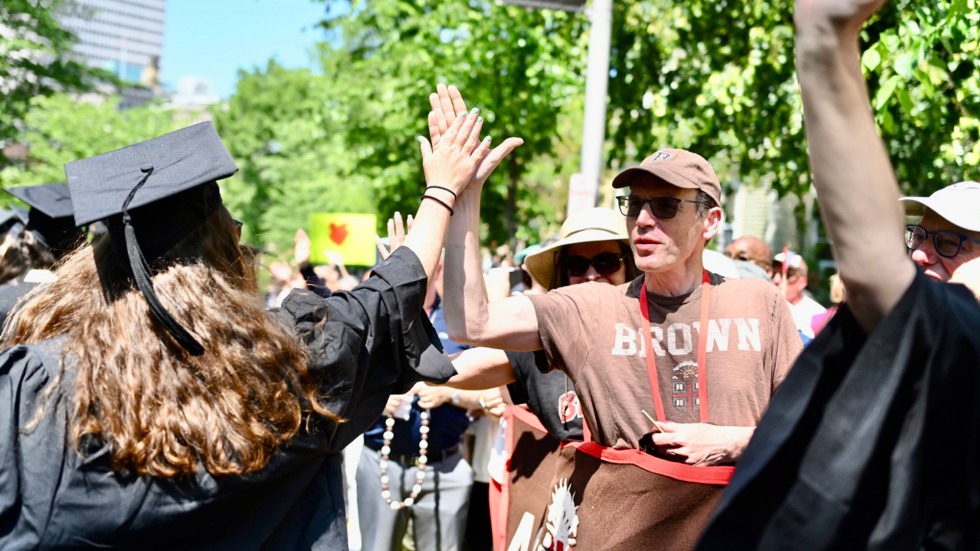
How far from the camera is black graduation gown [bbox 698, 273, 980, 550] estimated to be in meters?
1.42

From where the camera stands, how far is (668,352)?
2.98 metres

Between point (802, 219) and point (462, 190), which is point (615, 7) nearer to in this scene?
point (802, 219)

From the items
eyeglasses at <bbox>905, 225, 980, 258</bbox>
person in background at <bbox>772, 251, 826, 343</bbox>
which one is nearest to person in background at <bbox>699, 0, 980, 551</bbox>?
eyeglasses at <bbox>905, 225, 980, 258</bbox>

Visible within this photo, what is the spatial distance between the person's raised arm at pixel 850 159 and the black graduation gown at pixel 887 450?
5 cm

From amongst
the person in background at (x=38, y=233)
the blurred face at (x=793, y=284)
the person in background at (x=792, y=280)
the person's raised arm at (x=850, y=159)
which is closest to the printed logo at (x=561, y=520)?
the person's raised arm at (x=850, y=159)

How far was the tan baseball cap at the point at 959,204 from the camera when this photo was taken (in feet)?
10.2

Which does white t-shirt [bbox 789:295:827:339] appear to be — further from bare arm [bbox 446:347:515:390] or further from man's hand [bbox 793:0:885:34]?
man's hand [bbox 793:0:885:34]

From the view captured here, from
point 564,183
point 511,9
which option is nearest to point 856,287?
point 511,9

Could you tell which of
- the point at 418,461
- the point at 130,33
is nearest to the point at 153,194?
the point at 418,461

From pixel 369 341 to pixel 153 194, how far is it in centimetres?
60

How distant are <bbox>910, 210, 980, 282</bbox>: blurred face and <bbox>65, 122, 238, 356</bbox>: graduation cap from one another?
2.17 metres

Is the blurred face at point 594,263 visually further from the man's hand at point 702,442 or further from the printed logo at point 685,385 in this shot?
the man's hand at point 702,442

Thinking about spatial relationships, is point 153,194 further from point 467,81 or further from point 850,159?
point 467,81

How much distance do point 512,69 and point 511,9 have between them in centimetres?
74
